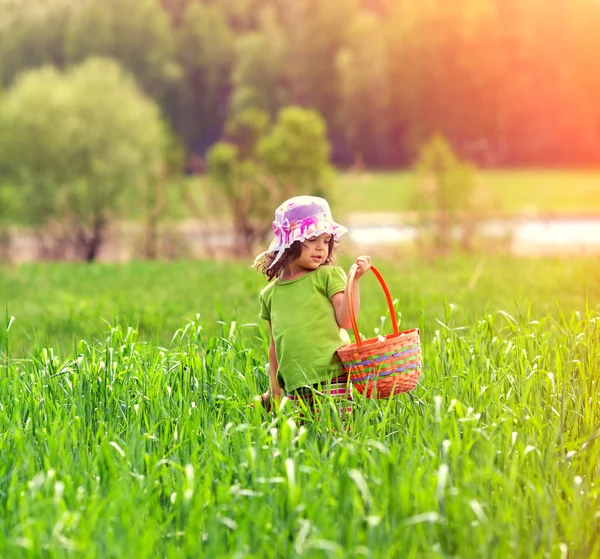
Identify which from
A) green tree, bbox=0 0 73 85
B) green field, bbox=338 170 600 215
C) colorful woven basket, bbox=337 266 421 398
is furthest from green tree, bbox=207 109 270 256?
green tree, bbox=0 0 73 85

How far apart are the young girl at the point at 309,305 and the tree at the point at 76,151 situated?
493 inches

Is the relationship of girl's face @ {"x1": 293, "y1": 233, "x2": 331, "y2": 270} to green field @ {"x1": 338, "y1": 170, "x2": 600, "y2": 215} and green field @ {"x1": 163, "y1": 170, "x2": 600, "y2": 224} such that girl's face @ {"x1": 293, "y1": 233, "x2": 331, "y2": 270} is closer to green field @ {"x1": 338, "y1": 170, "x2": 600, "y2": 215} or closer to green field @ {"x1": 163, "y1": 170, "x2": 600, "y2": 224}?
green field @ {"x1": 163, "y1": 170, "x2": 600, "y2": 224}

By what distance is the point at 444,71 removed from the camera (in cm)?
5409

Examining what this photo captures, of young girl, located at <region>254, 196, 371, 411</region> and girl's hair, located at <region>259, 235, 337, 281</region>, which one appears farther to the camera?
girl's hair, located at <region>259, 235, 337, 281</region>

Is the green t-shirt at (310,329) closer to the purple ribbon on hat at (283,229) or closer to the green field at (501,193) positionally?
the purple ribbon on hat at (283,229)

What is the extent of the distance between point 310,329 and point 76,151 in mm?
13889

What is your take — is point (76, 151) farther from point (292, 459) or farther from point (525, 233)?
point (292, 459)

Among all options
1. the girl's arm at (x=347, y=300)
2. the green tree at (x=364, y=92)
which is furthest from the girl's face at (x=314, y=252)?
the green tree at (x=364, y=92)

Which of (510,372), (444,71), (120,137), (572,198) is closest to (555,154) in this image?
(444,71)

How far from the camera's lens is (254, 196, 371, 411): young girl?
13.2 feet

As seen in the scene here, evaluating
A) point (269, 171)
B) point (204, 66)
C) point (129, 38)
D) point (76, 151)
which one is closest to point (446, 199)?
point (269, 171)

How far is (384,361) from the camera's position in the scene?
12.4ft

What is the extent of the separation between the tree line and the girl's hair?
46.1 meters

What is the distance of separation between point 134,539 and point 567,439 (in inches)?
80.3
